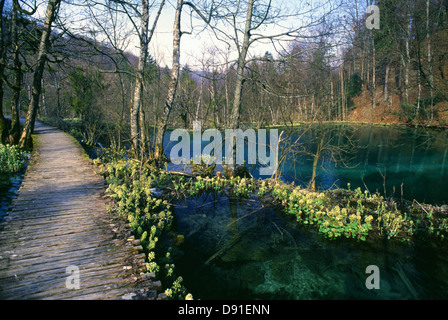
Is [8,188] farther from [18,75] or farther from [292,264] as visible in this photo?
[292,264]

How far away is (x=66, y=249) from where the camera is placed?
3.62 metres

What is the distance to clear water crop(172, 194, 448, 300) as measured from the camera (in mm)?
4051

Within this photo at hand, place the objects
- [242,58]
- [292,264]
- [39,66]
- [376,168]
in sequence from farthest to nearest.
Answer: [376,168], [39,66], [242,58], [292,264]

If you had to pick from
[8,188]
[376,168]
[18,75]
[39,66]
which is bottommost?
[376,168]

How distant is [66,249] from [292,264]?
12.0 ft

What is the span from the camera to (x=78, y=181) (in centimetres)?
645

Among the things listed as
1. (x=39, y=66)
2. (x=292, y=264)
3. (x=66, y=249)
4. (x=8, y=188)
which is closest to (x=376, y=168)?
(x=292, y=264)

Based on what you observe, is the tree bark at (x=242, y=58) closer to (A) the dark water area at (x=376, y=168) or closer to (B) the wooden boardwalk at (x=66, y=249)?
(A) the dark water area at (x=376, y=168)

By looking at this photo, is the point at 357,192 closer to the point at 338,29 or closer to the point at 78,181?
the point at 338,29

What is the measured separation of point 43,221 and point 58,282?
1784 millimetres

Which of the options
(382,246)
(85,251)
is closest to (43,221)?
(85,251)

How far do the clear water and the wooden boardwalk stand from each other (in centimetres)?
120

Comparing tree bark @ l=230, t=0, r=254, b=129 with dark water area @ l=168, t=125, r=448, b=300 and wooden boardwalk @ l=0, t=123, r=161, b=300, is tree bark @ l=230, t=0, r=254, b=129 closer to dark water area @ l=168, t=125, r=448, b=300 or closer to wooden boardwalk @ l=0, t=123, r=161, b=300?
dark water area @ l=168, t=125, r=448, b=300

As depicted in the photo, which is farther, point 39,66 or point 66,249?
point 39,66
